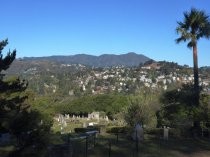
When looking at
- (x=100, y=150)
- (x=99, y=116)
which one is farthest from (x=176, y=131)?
(x=99, y=116)

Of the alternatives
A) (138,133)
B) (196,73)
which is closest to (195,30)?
(196,73)

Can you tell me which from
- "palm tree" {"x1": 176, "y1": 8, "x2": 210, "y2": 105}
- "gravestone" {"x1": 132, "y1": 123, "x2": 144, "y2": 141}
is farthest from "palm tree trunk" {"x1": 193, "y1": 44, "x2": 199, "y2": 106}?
"gravestone" {"x1": 132, "y1": 123, "x2": 144, "y2": 141}

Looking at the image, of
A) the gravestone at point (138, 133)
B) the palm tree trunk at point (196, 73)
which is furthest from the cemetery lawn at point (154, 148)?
the palm tree trunk at point (196, 73)

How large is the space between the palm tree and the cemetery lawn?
8331mm

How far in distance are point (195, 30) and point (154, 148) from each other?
55.0 ft

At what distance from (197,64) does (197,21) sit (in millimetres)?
3967

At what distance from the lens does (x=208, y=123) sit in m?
38.3

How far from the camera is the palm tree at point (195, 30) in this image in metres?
42.3

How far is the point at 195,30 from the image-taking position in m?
43.6

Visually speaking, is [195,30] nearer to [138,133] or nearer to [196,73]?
[196,73]

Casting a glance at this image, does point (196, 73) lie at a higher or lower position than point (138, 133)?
higher

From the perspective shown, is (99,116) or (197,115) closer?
(197,115)

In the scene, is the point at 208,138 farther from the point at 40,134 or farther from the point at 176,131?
the point at 40,134

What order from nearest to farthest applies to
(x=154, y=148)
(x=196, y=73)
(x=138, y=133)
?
(x=154, y=148), (x=138, y=133), (x=196, y=73)
